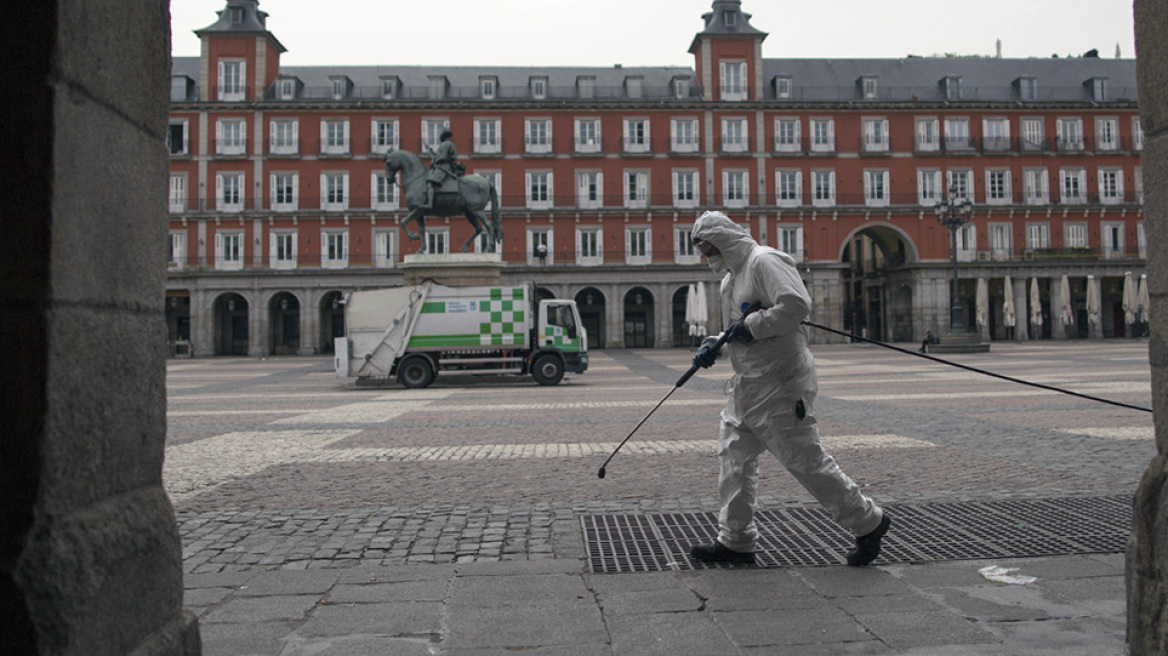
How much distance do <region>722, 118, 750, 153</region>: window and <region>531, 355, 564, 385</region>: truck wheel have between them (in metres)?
32.2

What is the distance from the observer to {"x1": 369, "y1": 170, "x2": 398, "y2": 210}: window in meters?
47.4

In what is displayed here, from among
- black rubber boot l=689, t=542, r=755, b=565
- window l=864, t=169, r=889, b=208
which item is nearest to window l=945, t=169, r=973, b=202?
window l=864, t=169, r=889, b=208

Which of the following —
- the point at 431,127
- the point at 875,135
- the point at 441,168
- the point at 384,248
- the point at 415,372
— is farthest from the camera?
the point at 875,135

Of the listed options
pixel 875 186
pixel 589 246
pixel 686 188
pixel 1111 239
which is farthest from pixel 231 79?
pixel 1111 239

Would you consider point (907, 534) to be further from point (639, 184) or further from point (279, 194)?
point (279, 194)

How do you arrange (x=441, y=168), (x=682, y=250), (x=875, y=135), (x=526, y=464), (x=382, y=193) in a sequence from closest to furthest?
(x=526, y=464)
(x=441, y=168)
(x=382, y=193)
(x=682, y=250)
(x=875, y=135)

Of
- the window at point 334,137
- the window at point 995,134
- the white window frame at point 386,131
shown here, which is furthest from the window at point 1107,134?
the window at point 334,137

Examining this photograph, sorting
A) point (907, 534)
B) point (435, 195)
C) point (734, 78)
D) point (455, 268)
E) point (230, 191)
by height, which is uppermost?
point (734, 78)

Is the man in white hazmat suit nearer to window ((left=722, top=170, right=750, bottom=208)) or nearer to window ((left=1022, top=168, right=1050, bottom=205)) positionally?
window ((left=722, top=170, right=750, bottom=208))

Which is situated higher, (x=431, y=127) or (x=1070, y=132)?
(x=431, y=127)

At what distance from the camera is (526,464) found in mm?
7320

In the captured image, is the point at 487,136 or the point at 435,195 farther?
the point at 487,136

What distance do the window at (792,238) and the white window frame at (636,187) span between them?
26.6ft

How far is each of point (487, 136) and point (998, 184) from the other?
30.5m
